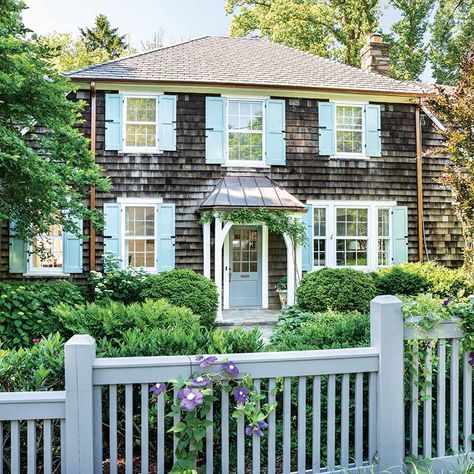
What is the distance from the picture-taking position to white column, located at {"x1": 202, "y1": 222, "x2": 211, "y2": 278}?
10.0 meters

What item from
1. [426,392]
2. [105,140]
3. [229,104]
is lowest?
[426,392]

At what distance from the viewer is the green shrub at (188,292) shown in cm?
841

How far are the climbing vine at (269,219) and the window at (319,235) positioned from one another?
1177 millimetres

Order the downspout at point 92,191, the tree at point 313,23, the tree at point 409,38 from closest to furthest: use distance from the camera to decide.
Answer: the downspout at point 92,191, the tree at point 313,23, the tree at point 409,38

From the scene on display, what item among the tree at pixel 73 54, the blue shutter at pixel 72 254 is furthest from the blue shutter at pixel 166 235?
the tree at pixel 73 54

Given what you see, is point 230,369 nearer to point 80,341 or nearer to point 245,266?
point 80,341

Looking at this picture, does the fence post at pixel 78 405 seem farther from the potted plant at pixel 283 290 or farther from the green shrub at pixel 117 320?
the potted plant at pixel 283 290

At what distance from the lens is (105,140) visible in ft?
33.9

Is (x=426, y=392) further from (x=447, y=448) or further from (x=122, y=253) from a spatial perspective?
(x=122, y=253)

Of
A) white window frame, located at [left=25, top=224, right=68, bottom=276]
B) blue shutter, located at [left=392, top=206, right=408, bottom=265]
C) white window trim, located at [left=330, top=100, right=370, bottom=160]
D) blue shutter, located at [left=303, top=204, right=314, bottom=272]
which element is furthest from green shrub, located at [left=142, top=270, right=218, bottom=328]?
blue shutter, located at [left=392, top=206, right=408, bottom=265]

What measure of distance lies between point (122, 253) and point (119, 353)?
779cm

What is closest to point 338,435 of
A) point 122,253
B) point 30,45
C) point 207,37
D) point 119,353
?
point 119,353

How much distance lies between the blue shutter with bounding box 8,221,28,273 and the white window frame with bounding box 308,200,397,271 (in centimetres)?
643

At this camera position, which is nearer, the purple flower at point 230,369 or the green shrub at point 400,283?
the purple flower at point 230,369
